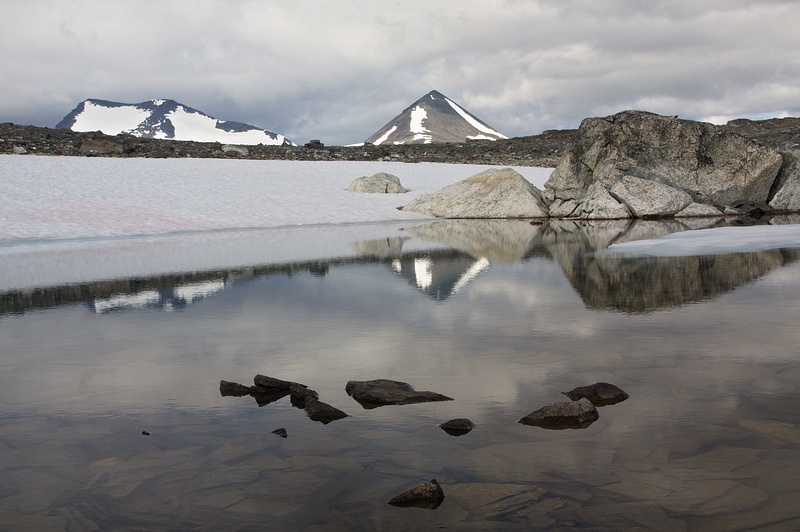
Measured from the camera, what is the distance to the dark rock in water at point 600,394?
4.12 meters

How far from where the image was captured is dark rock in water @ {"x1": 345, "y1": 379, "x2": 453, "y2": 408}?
166 inches

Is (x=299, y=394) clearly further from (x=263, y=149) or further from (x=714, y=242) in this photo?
(x=263, y=149)

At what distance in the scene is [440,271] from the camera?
1027 cm

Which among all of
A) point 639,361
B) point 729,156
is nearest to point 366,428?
point 639,361

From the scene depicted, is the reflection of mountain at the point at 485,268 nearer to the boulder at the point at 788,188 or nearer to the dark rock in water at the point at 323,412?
the dark rock in water at the point at 323,412

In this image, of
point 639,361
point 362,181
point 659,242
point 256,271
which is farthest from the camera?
point 362,181

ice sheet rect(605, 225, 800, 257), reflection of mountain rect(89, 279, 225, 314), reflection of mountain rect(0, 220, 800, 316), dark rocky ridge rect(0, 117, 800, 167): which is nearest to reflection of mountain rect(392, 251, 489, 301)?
reflection of mountain rect(0, 220, 800, 316)

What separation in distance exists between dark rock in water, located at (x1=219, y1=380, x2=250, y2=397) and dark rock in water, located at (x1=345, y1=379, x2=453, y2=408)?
0.71 meters

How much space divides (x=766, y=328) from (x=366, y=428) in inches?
151

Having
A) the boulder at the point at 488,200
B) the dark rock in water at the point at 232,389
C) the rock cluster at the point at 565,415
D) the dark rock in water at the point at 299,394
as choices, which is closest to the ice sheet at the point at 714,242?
the rock cluster at the point at 565,415

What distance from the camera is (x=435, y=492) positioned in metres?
2.96

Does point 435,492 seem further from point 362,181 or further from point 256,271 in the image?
point 362,181

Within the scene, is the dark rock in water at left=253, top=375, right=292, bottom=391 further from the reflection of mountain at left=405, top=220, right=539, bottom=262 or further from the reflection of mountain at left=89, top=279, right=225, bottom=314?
the reflection of mountain at left=405, top=220, right=539, bottom=262

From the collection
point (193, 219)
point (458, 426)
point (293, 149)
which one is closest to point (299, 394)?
point (458, 426)
